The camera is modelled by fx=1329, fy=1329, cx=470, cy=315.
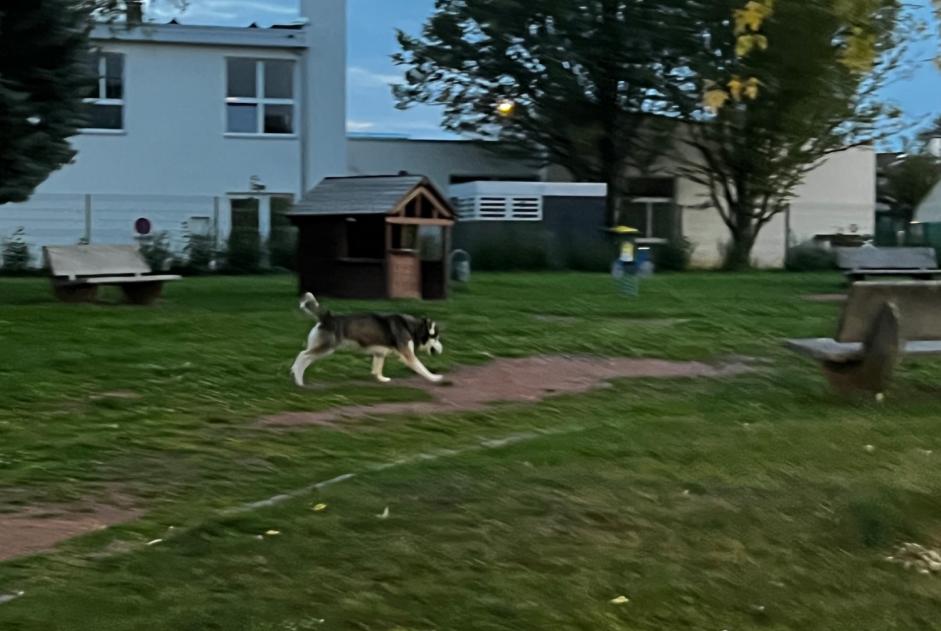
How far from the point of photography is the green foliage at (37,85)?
16016mm

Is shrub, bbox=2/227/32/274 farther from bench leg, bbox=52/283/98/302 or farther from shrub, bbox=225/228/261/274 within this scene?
bench leg, bbox=52/283/98/302

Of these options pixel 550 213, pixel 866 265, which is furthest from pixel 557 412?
pixel 550 213

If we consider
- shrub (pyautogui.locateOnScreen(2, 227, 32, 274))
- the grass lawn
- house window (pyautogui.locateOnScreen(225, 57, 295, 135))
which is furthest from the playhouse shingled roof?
house window (pyautogui.locateOnScreen(225, 57, 295, 135))

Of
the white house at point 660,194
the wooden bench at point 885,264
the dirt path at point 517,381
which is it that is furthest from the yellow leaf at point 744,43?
the white house at point 660,194

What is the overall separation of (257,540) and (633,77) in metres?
27.6

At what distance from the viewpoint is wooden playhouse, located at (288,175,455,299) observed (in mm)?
17922

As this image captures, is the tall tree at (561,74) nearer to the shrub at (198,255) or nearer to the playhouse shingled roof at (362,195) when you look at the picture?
the shrub at (198,255)

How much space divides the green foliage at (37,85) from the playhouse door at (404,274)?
446 centimetres

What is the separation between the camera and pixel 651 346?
1354cm

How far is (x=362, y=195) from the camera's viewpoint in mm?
18281

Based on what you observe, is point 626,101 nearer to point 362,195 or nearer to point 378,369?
point 362,195

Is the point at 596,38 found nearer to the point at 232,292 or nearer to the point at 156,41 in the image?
the point at 156,41

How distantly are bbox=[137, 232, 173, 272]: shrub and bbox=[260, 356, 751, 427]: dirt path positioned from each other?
1606cm

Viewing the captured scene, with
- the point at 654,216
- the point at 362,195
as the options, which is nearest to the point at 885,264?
the point at 362,195
